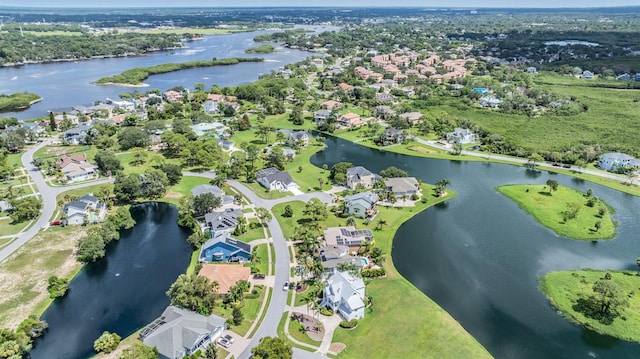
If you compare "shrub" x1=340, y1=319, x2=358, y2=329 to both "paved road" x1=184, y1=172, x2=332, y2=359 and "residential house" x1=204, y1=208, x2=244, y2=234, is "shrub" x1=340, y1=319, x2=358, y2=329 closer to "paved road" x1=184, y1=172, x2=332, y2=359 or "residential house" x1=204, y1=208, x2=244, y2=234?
"paved road" x1=184, y1=172, x2=332, y2=359

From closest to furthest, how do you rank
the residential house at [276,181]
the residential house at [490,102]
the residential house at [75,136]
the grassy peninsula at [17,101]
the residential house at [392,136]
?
the residential house at [276,181], the residential house at [75,136], the residential house at [392,136], the grassy peninsula at [17,101], the residential house at [490,102]

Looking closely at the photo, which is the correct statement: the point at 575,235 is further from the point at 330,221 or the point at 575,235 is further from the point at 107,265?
the point at 107,265

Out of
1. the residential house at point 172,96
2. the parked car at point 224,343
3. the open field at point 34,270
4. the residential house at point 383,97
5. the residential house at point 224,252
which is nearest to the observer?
the parked car at point 224,343

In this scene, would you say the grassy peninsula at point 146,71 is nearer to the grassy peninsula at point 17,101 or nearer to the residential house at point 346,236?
the grassy peninsula at point 17,101

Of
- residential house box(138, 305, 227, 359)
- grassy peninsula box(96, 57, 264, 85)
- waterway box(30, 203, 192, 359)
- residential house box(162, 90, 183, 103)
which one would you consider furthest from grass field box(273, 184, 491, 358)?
grassy peninsula box(96, 57, 264, 85)

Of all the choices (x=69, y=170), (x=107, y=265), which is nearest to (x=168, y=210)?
(x=107, y=265)

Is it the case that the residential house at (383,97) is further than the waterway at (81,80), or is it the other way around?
→ the waterway at (81,80)

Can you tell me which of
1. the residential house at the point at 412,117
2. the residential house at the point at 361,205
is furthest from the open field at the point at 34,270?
the residential house at the point at 412,117
